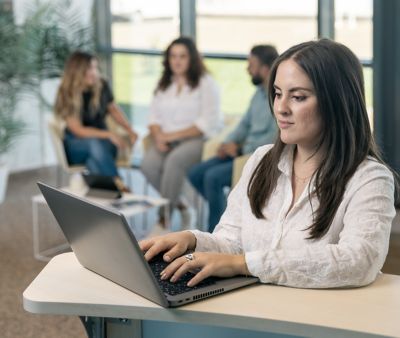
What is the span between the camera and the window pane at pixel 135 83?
8.15 m

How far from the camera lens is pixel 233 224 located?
253cm

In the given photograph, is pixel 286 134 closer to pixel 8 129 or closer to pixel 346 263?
pixel 346 263

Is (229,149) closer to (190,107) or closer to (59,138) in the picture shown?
(190,107)

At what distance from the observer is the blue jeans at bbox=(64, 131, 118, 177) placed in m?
6.32

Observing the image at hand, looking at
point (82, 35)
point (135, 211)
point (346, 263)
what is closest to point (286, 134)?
point (346, 263)

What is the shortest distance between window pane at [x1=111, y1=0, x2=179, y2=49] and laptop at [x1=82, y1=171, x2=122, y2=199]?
2.80 meters

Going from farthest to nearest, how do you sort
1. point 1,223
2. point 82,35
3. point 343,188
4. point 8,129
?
point 82,35, point 8,129, point 1,223, point 343,188

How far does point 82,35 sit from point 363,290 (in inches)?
244

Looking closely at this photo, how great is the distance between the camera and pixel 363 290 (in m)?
2.16

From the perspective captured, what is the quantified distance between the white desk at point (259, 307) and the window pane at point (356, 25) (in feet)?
14.5

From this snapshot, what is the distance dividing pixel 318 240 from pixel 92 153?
419 cm

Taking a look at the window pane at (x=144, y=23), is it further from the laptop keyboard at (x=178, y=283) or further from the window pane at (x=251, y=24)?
the laptop keyboard at (x=178, y=283)

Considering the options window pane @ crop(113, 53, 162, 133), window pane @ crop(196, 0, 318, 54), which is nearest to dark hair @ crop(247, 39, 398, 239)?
window pane @ crop(196, 0, 318, 54)

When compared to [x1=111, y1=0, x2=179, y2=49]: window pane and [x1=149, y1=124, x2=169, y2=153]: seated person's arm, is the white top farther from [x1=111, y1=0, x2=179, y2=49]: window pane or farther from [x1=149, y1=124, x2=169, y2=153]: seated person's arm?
[x1=111, y1=0, x2=179, y2=49]: window pane
